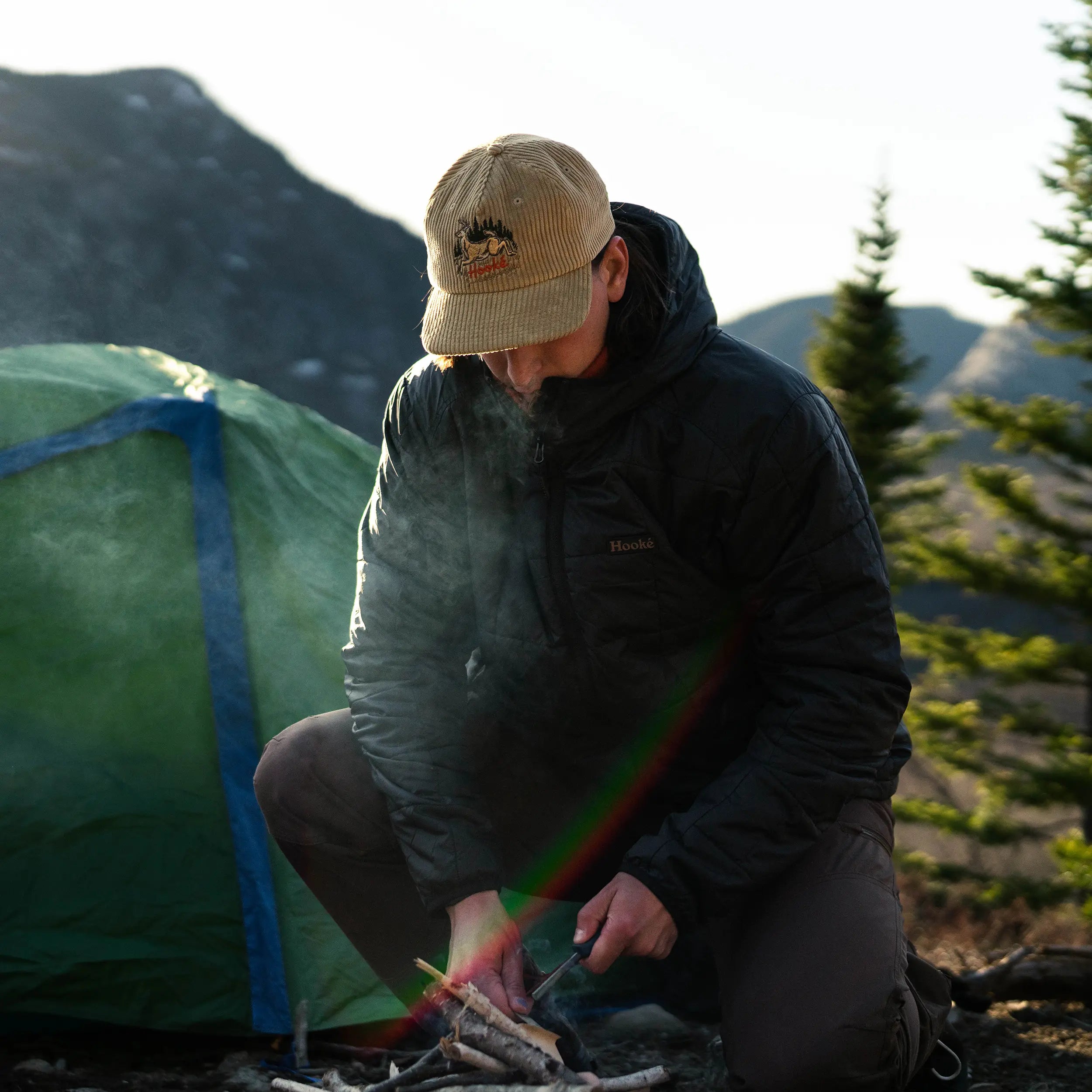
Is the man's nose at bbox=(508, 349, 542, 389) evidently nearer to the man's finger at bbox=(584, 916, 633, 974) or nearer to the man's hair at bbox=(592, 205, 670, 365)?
the man's hair at bbox=(592, 205, 670, 365)

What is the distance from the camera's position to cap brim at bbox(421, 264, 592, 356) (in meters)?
1.89

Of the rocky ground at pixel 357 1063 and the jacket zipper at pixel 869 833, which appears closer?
the jacket zipper at pixel 869 833

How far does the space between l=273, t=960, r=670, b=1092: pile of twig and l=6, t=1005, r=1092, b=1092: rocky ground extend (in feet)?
2.22

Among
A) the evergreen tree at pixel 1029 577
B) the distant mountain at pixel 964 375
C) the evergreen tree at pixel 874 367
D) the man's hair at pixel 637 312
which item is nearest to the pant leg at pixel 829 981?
the man's hair at pixel 637 312

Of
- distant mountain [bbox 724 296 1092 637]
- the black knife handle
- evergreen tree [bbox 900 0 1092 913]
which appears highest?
the black knife handle

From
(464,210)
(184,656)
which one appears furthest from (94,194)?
(464,210)

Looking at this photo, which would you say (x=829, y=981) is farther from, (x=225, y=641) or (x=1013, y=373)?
(x=1013, y=373)

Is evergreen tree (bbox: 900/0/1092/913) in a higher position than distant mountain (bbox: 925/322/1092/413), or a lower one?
higher

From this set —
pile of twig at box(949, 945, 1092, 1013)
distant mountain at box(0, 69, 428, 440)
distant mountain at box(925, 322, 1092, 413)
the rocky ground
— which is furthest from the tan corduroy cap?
distant mountain at box(925, 322, 1092, 413)

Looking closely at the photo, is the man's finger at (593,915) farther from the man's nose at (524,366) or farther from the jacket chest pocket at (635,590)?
the man's nose at (524,366)

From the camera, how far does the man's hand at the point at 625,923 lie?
1.90 meters

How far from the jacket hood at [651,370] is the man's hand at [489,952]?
84cm

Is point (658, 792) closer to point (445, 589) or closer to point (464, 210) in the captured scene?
point (445, 589)

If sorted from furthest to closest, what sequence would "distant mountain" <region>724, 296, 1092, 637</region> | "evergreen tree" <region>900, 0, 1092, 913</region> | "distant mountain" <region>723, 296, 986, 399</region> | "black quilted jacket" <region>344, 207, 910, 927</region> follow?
"distant mountain" <region>723, 296, 986, 399</region> < "distant mountain" <region>724, 296, 1092, 637</region> < "evergreen tree" <region>900, 0, 1092, 913</region> < "black quilted jacket" <region>344, 207, 910, 927</region>
